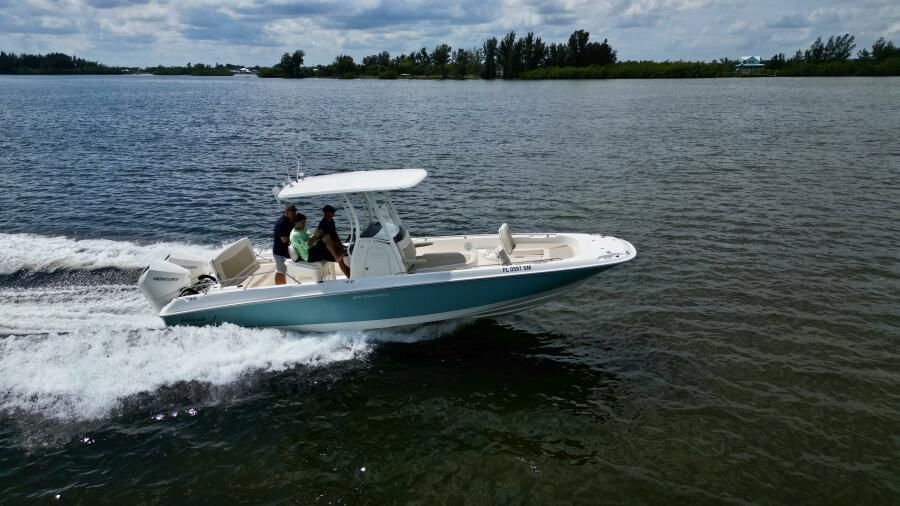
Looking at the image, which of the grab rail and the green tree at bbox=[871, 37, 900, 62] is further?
the green tree at bbox=[871, 37, 900, 62]

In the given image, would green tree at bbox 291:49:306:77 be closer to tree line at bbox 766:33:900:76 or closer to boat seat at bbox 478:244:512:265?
tree line at bbox 766:33:900:76

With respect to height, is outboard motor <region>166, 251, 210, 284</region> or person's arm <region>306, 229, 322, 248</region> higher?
person's arm <region>306, 229, 322, 248</region>

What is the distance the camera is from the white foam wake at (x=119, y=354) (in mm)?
9086

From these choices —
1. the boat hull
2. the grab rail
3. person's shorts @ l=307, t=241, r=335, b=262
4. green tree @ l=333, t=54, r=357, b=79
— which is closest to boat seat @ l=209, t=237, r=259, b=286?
the grab rail

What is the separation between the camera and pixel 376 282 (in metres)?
9.97

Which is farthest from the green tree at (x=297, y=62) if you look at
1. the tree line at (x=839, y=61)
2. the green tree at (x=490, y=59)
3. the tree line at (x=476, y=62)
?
the tree line at (x=839, y=61)

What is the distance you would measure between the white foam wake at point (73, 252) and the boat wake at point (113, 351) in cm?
145

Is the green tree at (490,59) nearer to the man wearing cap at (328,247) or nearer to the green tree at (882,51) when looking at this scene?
the green tree at (882,51)

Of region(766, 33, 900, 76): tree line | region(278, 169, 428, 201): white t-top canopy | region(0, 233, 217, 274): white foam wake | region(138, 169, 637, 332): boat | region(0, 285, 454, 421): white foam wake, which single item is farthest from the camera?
region(766, 33, 900, 76): tree line

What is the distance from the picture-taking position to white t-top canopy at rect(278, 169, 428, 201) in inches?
384

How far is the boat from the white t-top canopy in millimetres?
19

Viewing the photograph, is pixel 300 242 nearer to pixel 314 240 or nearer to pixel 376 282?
pixel 314 240

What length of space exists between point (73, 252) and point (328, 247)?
869cm

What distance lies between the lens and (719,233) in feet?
53.5
